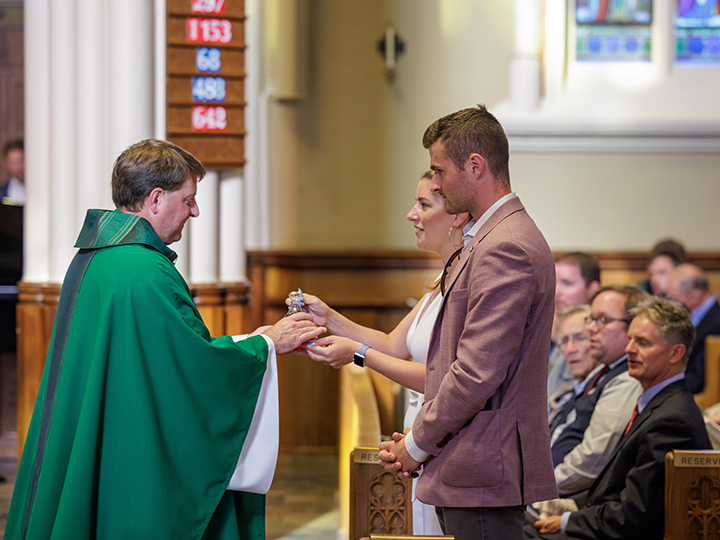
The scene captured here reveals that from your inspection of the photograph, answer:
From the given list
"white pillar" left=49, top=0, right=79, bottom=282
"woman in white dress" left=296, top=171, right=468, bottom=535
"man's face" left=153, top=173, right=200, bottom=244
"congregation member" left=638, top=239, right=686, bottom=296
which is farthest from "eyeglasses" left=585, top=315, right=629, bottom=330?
"white pillar" left=49, top=0, right=79, bottom=282

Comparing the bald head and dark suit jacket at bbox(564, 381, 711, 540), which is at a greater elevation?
Result: the bald head

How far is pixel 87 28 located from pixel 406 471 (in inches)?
113

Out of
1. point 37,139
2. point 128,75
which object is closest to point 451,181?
point 128,75

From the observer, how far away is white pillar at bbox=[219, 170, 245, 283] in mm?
4285

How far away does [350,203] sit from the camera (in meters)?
6.61

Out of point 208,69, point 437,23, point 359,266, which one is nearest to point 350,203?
point 359,266

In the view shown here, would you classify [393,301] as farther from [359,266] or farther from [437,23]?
[437,23]

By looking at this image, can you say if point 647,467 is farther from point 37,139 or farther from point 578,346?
point 37,139

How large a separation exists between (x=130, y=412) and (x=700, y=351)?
4348 mm

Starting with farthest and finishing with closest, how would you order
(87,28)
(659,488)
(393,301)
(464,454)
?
1. (393,301)
2. (87,28)
3. (659,488)
4. (464,454)

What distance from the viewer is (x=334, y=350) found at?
2.57 metres

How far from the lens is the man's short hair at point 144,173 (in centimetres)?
225

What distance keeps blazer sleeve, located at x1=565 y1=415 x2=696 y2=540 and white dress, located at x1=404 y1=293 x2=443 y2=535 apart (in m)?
0.60

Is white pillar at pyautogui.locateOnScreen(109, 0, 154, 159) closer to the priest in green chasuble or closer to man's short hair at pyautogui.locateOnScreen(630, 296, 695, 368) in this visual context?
the priest in green chasuble
